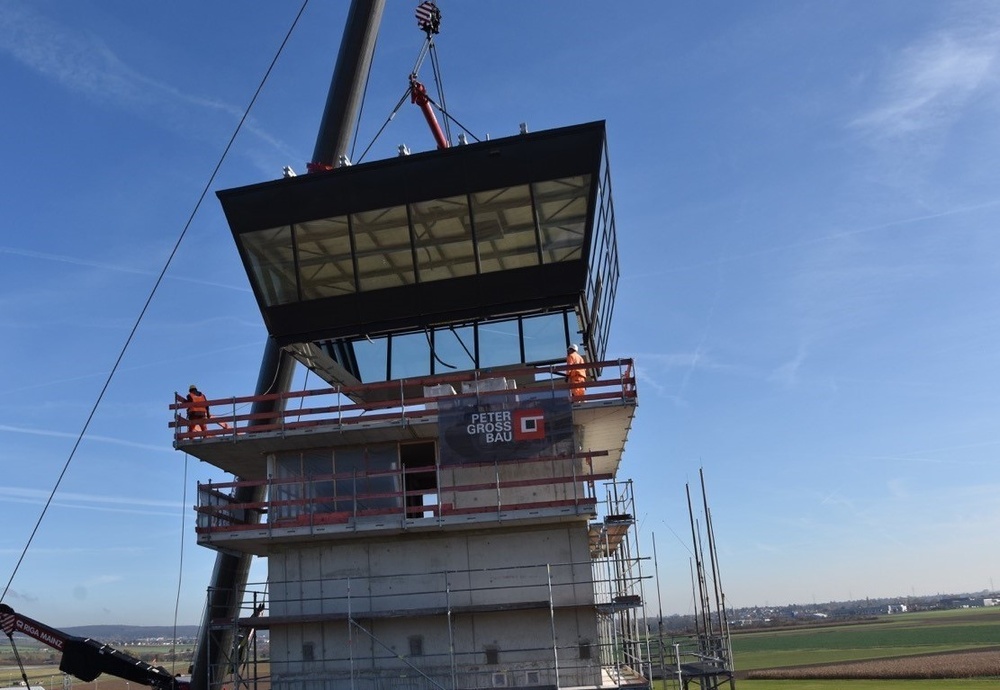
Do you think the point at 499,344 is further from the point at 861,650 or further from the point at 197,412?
the point at 861,650

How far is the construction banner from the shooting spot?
18.5 m

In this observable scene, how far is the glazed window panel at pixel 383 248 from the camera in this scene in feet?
72.6

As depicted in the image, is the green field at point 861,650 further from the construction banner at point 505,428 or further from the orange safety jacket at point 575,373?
the construction banner at point 505,428

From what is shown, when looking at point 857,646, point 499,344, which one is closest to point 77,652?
point 499,344

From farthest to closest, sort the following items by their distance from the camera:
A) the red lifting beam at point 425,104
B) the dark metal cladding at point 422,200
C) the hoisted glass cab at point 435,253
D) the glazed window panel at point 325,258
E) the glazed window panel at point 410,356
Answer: the red lifting beam at point 425,104 < the glazed window panel at point 410,356 < the glazed window panel at point 325,258 < the hoisted glass cab at point 435,253 < the dark metal cladding at point 422,200

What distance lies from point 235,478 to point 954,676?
70474 mm

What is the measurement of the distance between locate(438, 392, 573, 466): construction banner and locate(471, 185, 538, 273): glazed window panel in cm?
487

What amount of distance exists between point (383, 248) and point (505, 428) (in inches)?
261

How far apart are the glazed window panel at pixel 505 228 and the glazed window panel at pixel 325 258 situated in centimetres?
355

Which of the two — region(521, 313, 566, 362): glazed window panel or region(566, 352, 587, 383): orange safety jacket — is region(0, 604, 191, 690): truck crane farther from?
region(566, 352, 587, 383): orange safety jacket

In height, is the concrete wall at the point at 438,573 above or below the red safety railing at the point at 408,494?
below

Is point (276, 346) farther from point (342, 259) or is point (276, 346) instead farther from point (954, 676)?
point (954, 676)

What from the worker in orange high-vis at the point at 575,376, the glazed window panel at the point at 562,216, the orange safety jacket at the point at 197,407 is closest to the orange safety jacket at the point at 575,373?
the worker in orange high-vis at the point at 575,376

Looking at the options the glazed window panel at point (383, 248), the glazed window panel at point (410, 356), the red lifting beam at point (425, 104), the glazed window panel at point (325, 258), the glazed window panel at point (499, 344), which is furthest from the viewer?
the red lifting beam at point (425, 104)
